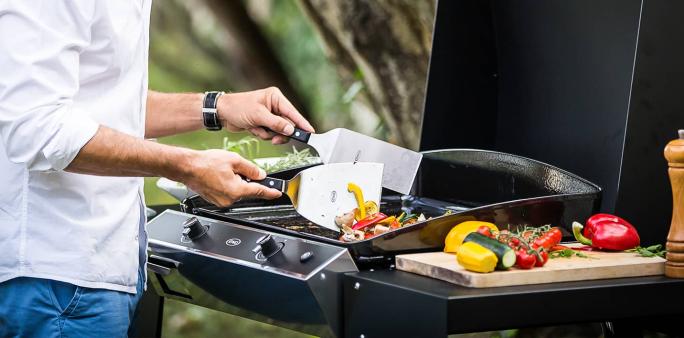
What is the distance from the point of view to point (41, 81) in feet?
5.40

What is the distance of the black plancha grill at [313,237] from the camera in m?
1.96

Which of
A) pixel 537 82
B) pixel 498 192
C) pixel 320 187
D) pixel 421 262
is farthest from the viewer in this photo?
pixel 537 82

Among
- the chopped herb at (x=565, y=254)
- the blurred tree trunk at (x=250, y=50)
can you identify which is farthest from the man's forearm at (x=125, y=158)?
the blurred tree trunk at (x=250, y=50)

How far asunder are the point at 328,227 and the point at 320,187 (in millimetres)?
86

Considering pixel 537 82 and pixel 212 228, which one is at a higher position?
pixel 537 82

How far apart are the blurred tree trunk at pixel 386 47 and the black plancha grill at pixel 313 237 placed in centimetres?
176

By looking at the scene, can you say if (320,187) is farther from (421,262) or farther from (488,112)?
(488,112)

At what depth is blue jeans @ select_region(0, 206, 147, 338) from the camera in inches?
70.3

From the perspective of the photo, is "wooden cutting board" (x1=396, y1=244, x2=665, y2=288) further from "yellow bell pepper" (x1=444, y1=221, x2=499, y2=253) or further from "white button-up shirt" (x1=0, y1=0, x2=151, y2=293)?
"white button-up shirt" (x1=0, y1=0, x2=151, y2=293)

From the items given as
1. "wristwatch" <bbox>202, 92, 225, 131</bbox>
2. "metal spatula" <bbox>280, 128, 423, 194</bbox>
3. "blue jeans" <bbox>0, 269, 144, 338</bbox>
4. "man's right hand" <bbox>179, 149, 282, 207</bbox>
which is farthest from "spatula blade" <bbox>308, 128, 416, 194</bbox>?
"blue jeans" <bbox>0, 269, 144, 338</bbox>

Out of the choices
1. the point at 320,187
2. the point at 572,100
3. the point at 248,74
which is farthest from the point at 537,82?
the point at 248,74

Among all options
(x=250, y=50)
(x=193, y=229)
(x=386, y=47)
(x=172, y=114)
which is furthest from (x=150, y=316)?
(x=386, y=47)

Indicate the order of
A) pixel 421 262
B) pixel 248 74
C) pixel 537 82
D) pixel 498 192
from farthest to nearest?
pixel 248 74 < pixel 537 82 < pixel 498 192 < pixel 421 262

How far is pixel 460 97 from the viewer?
290 centimetres
